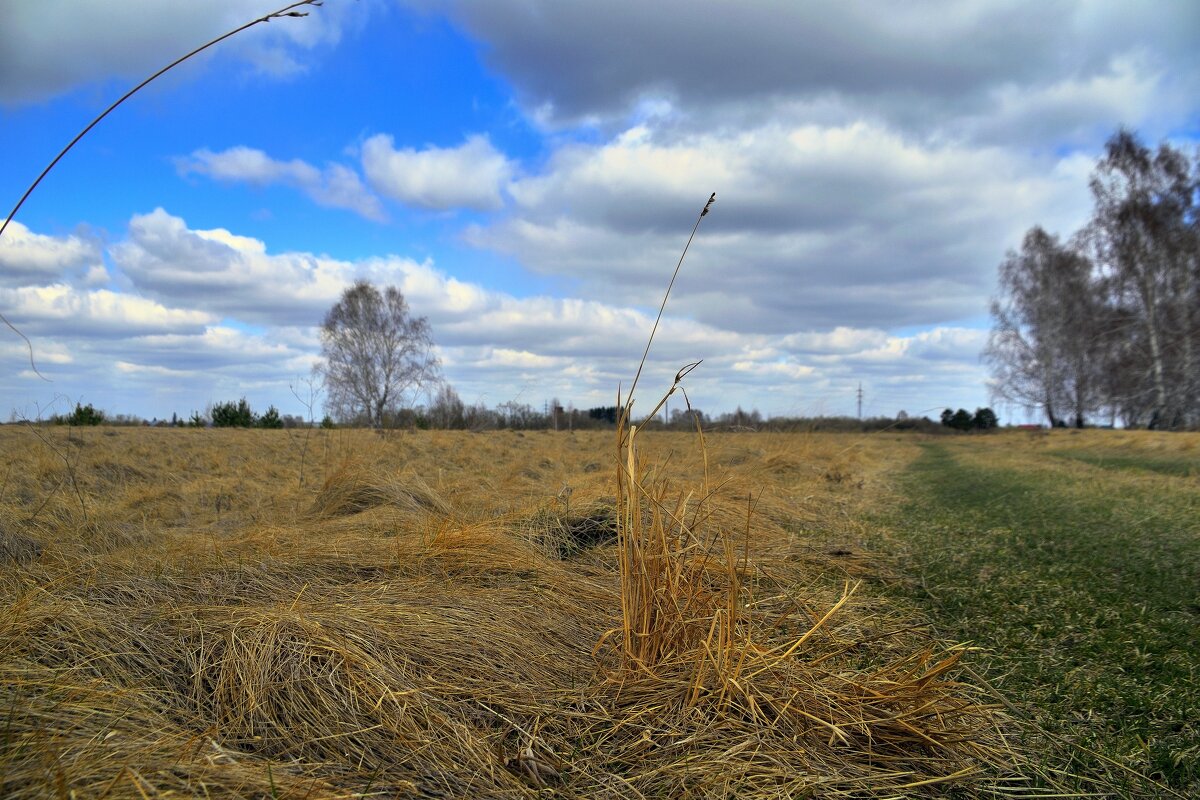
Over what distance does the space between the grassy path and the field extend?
0.02 metres

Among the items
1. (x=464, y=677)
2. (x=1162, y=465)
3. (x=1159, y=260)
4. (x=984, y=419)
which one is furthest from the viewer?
(x=984, y=419)

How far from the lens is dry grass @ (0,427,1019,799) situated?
6.34 ft

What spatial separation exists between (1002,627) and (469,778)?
110 inches

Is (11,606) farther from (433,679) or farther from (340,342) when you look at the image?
(340,342)

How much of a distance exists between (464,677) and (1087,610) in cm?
321

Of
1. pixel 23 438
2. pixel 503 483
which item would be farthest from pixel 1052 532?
pixel 23 438

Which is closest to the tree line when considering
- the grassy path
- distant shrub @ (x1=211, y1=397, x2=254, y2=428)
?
the grassy path

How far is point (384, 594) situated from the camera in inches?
130

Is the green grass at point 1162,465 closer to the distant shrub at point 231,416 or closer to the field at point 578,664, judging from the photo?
the field at point 578,664

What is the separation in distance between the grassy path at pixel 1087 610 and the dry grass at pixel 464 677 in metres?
0.30

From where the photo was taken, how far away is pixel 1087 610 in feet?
12.0

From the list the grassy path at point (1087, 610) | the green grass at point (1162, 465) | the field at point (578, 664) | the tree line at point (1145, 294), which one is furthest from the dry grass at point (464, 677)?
the tree line at point (1145, 294)

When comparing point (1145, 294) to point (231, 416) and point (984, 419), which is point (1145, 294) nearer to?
point (984, 419)

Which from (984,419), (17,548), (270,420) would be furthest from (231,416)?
(984,419)
